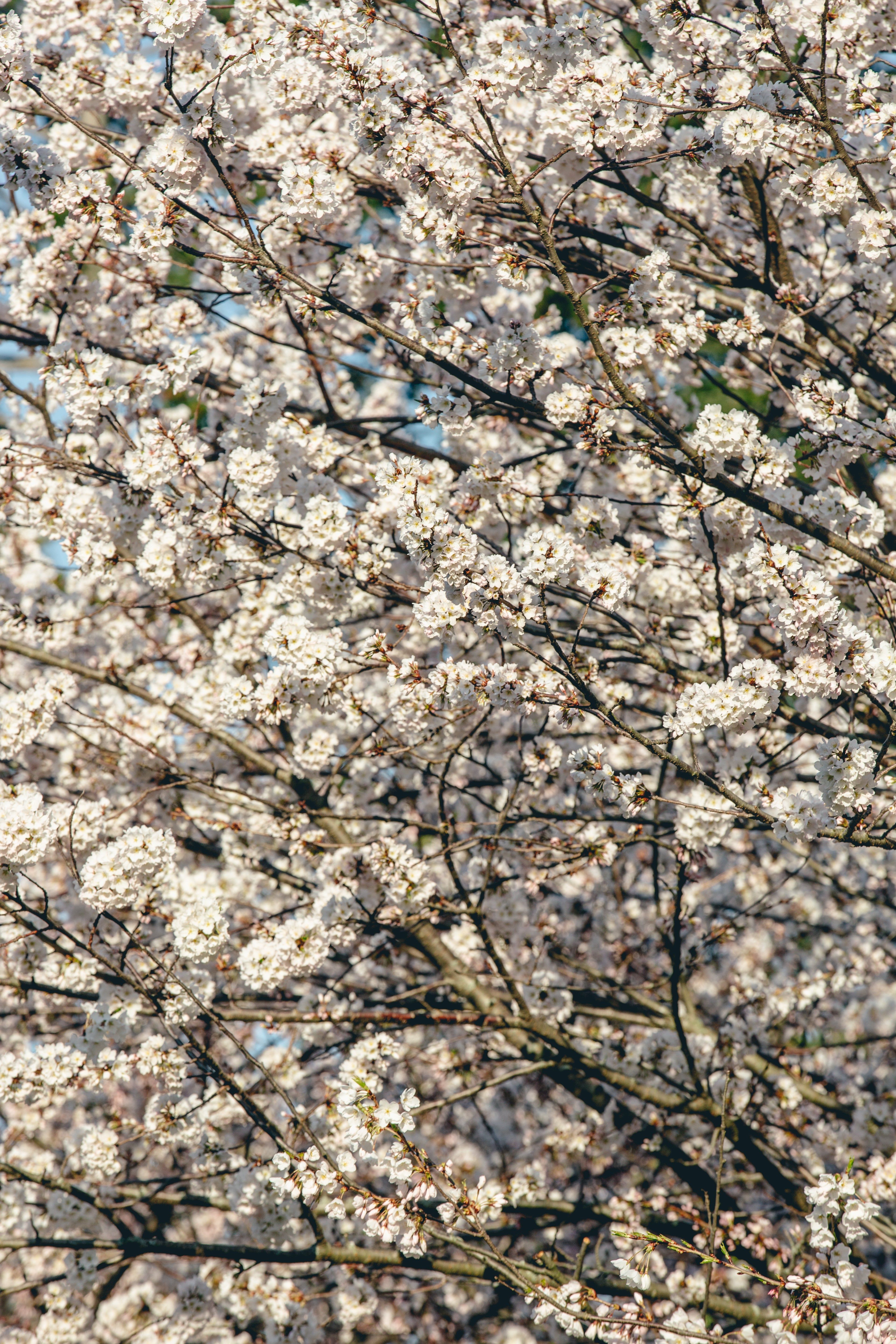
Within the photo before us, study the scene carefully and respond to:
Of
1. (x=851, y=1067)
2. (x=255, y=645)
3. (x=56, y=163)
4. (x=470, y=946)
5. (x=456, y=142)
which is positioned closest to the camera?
(x=456, y=142)

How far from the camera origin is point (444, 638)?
4.59 metres

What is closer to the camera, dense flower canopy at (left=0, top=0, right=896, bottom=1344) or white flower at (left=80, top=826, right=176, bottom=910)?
dense flower canopy at (left=0, top=0, right=896, bottom=1344)

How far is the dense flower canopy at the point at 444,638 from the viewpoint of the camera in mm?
4613

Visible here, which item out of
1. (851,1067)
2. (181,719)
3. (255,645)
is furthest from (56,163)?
(851,1067)

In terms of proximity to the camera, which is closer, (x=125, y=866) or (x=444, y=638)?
(x=444, y=638)

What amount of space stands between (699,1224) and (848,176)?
5.02 m

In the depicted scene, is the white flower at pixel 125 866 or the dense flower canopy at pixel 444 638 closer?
the dense flower canopy at pixel 444 638

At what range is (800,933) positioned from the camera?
9.27 meters

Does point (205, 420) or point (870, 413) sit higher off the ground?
point (205, 420)

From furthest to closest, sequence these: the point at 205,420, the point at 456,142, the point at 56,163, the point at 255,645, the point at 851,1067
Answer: the point at 851,1067
the point at 205,420
the point at 255,645
the point at 56,163
the point at 456,142

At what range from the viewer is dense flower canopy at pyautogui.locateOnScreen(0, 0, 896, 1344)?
4.61 m

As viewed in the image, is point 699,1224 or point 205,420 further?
point 205,420

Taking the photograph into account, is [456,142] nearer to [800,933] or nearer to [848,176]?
[848,176]

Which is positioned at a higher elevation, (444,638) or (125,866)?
(444,638)
